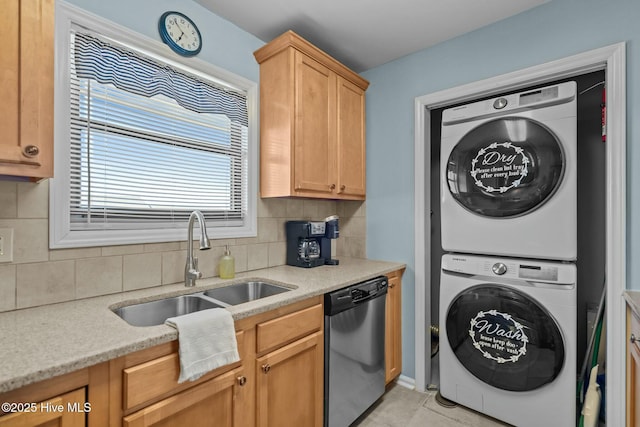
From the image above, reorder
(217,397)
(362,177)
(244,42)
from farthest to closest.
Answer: (362,177)
(244,42)
(217,397)

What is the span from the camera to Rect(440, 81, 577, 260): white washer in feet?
5.74

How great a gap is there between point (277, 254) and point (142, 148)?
111 centimetres

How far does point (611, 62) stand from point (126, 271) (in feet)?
8.87

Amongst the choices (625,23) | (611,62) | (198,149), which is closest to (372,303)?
(198,149)

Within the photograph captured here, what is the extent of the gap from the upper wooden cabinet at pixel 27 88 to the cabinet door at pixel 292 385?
111 centimetres

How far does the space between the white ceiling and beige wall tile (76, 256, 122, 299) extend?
5.04 feet

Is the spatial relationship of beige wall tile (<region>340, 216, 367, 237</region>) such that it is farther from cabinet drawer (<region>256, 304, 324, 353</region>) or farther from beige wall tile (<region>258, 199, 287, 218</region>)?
cabinet drawer (<region>256, 304, 324, 353</region>)

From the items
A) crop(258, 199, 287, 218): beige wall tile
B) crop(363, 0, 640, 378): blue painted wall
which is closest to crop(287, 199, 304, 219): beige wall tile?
crop(258, 199, 287, 218): beige wall tile

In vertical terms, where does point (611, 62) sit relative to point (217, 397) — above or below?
above

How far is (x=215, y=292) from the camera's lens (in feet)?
5.80

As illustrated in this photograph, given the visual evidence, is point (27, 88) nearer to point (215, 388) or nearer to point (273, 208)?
point (215, 388)

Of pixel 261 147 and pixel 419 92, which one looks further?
pixel 419 92

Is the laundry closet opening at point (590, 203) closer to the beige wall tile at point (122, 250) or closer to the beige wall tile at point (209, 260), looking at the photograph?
the beige wall tile at point (209, 260)

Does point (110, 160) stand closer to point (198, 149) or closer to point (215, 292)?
point (198, 149)
